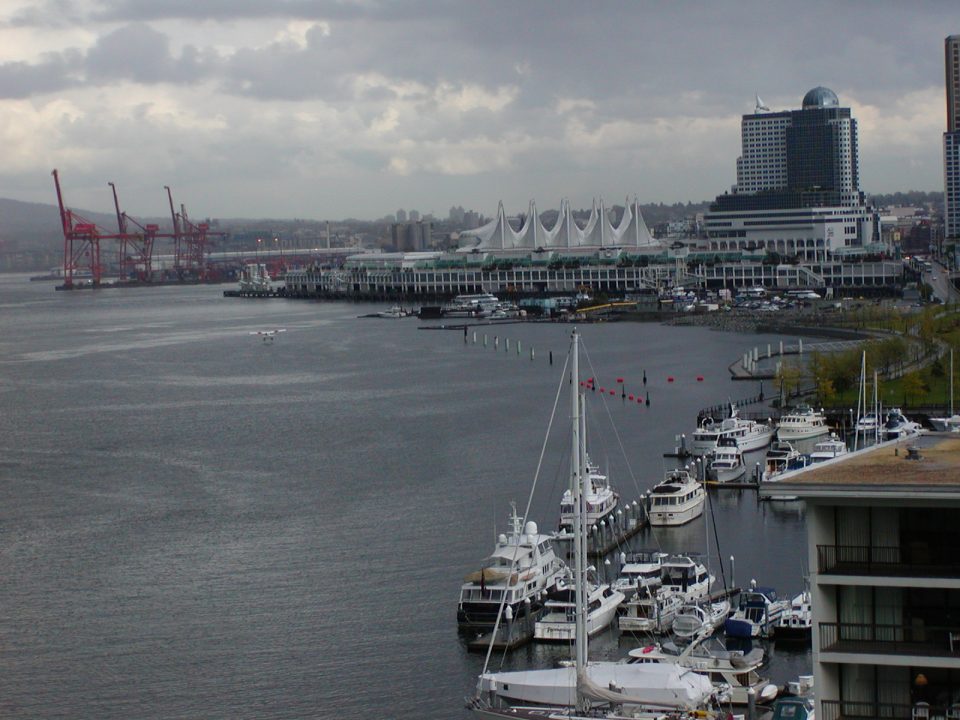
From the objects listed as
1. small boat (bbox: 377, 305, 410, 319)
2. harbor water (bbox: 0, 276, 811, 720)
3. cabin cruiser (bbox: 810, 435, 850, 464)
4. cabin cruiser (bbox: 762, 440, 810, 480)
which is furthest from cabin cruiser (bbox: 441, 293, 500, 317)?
cabin cruiser (bbox: 810, 435, 850, 464)

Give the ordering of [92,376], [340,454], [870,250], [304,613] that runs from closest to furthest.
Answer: [304,613] < [340,454] < [92,376] < [870,250]

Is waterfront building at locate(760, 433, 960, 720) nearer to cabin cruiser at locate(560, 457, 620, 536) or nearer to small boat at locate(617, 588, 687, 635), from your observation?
small boat at locate(617, 588, 687, 635)

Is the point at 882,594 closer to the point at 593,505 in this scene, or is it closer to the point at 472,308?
the point at 593,505

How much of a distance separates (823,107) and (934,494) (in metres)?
62.8

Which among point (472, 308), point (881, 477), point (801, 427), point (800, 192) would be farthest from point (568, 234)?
point (881, 477)

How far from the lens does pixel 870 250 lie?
43.3 metres

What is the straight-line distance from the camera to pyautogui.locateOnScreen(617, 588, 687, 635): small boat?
8039 mm

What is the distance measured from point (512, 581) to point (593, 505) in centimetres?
212

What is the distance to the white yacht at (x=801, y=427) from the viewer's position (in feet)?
43.9

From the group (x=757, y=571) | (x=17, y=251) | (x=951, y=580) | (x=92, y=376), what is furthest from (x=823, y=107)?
(x=17, y=251)

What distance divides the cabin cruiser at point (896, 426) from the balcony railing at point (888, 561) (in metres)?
8.56

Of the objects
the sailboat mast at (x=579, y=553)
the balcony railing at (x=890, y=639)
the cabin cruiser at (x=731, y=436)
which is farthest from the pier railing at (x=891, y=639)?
the cabin cruiser at (x=731, y=436)

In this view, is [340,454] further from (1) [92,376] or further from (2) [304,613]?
(1) [92,376]

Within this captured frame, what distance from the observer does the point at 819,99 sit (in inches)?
2539
